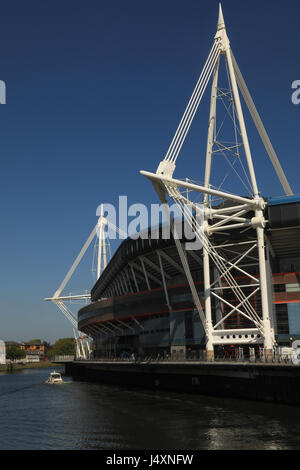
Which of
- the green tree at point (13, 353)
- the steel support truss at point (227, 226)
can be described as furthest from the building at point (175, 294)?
the green tree at point (13, 353)

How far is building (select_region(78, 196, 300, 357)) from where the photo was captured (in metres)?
52.0

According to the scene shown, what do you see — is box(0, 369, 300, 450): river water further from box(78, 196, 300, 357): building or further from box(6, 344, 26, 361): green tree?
box(6, 344, 26, 361): green tree

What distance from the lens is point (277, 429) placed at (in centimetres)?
3005

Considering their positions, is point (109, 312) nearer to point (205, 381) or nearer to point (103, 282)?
point (103, 282)

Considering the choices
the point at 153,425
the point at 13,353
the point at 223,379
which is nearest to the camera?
the point at 153,425

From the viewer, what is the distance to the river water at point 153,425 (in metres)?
27.5

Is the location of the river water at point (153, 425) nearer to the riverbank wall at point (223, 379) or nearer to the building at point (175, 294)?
the riverbank wall at point (223, 379)

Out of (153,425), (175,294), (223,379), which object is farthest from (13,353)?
(153,425)

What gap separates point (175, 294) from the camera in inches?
2493

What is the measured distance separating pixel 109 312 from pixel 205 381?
1402 inches

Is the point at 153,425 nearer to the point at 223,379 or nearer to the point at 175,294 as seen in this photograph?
the point at 223,379

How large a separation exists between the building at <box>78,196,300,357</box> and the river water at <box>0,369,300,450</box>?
12.4 meters

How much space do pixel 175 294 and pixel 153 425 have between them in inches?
1222
